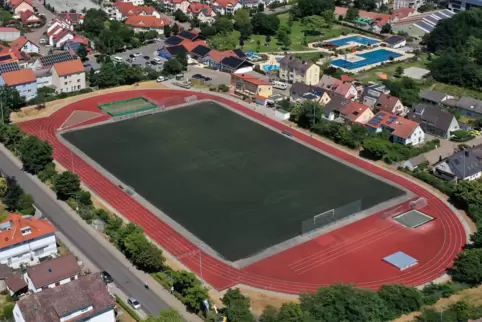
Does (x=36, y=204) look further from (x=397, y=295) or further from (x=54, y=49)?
(x=54, y=49)

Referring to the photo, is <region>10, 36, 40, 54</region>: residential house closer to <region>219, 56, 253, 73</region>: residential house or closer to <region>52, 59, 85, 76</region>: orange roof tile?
<region>52, 59, 85, 76</region>: orange roof tile

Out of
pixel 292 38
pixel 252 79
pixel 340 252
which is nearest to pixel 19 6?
pixel 292 38

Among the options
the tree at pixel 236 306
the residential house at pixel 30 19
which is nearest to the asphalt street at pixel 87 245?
the tree at pixel 236 306

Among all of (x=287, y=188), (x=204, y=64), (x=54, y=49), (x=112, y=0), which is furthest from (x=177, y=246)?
(x=112, y=0)

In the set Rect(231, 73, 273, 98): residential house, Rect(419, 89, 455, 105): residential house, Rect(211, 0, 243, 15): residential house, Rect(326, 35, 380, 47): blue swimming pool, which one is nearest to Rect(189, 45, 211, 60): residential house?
Rect(231, 73, 273, 98): residential house

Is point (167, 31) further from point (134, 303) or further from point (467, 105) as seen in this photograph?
point (134, 303)

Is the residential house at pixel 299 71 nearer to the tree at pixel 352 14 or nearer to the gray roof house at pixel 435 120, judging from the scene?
the gray roof house at pixel 435 120
